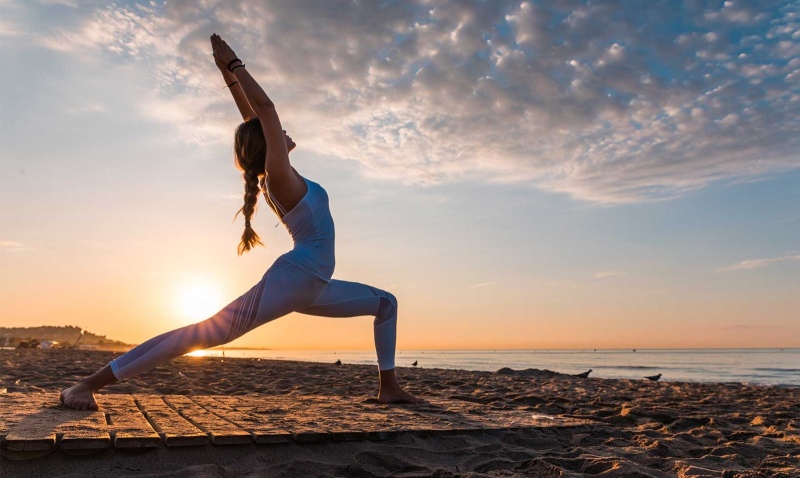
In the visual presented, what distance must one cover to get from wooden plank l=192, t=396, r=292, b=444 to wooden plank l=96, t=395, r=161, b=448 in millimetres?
481

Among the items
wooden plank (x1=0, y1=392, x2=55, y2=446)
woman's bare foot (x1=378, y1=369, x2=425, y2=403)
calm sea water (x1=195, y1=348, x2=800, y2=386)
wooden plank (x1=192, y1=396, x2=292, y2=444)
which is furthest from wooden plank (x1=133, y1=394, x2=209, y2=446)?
calm sea water (x1=195, y1=348, x2=800, y2=386)

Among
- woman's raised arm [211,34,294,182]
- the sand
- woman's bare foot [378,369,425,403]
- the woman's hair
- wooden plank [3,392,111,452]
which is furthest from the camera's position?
woman's bare foot [378,369,425,403]

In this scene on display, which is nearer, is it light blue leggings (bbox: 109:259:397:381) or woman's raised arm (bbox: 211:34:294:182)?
woman's raised arm (bbox: 211:34:294:182)

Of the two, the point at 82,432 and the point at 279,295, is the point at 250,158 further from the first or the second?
the point at 82,432

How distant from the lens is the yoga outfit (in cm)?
347

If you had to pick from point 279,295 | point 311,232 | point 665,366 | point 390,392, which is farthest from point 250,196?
point 665,366

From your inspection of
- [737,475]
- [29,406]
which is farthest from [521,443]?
[29,406]

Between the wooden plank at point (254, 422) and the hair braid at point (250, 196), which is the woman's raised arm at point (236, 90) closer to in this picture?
the hair braid at point (250, 196)

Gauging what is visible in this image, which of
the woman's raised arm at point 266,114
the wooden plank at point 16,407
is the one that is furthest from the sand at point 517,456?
the woman's raised arm at point 266,114

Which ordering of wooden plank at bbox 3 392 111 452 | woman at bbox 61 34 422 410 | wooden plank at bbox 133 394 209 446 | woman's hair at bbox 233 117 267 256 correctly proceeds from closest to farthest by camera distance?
1. wooden plank at bbox 3 392 111 452
2. wooden plank at bbox 133 394 209 446
3. woman at bbox 61 34 422 410
4. woman's hair at bbox 233 117 267 256

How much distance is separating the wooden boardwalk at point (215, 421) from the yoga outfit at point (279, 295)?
0.40 m

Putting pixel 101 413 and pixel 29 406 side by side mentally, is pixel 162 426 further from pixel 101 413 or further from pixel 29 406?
pixel 29 406

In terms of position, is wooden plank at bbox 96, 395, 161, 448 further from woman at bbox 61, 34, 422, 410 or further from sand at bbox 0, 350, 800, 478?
woman at bbox 61, 34, 422, 410

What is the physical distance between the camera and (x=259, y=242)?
3.77 metres
